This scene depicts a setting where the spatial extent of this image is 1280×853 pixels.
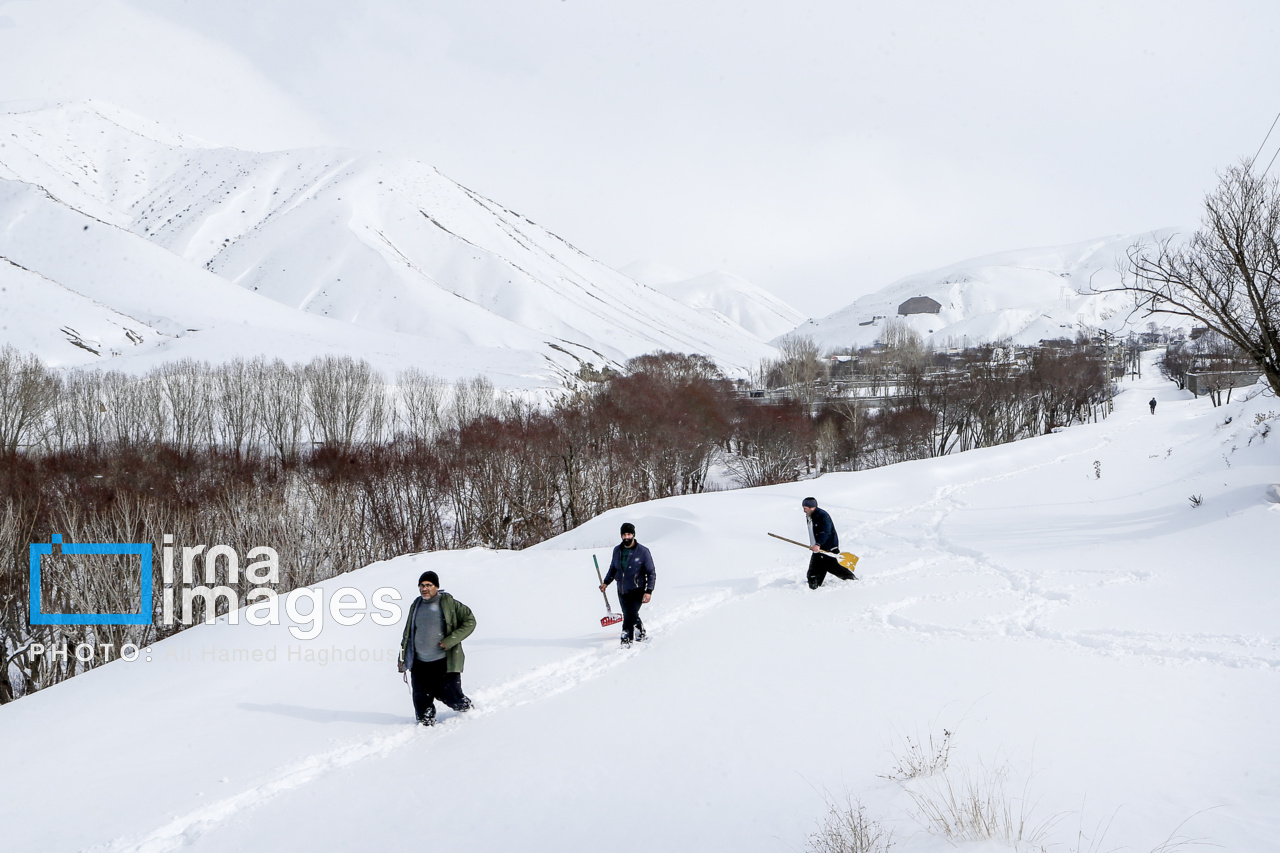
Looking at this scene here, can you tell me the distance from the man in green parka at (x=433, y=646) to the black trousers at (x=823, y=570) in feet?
22.5

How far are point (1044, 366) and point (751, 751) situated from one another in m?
70.2

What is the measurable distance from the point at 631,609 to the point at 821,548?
4121 millimetres

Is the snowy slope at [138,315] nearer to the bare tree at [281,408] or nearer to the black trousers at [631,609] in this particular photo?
the bare tree at [281,408]

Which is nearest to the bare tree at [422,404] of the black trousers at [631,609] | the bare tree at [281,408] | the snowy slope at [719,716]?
the bare tree at [281,408]

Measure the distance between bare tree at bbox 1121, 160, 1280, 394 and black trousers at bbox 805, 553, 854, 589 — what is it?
977 centimetres

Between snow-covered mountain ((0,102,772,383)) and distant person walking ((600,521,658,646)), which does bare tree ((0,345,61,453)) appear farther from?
distant person walking ((600,521,658,646))

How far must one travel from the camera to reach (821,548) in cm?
1202

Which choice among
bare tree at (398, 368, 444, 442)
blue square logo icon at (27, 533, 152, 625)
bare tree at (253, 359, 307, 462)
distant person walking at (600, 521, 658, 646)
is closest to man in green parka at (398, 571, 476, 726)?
distant person walking at (600, 521, 658, 646)

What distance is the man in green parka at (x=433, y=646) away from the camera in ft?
24.5

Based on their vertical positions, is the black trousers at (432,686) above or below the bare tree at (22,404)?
below

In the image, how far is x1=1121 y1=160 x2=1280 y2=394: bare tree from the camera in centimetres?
1541

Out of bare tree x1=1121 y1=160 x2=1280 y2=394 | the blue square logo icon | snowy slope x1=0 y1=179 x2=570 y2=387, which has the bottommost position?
the blue square logo icon

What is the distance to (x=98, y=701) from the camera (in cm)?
923

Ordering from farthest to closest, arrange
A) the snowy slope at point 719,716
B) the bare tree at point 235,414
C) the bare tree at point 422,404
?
the bare tree at point 422,404 < the bare tree at point 235,414 < the snowy slope at point 719,716
